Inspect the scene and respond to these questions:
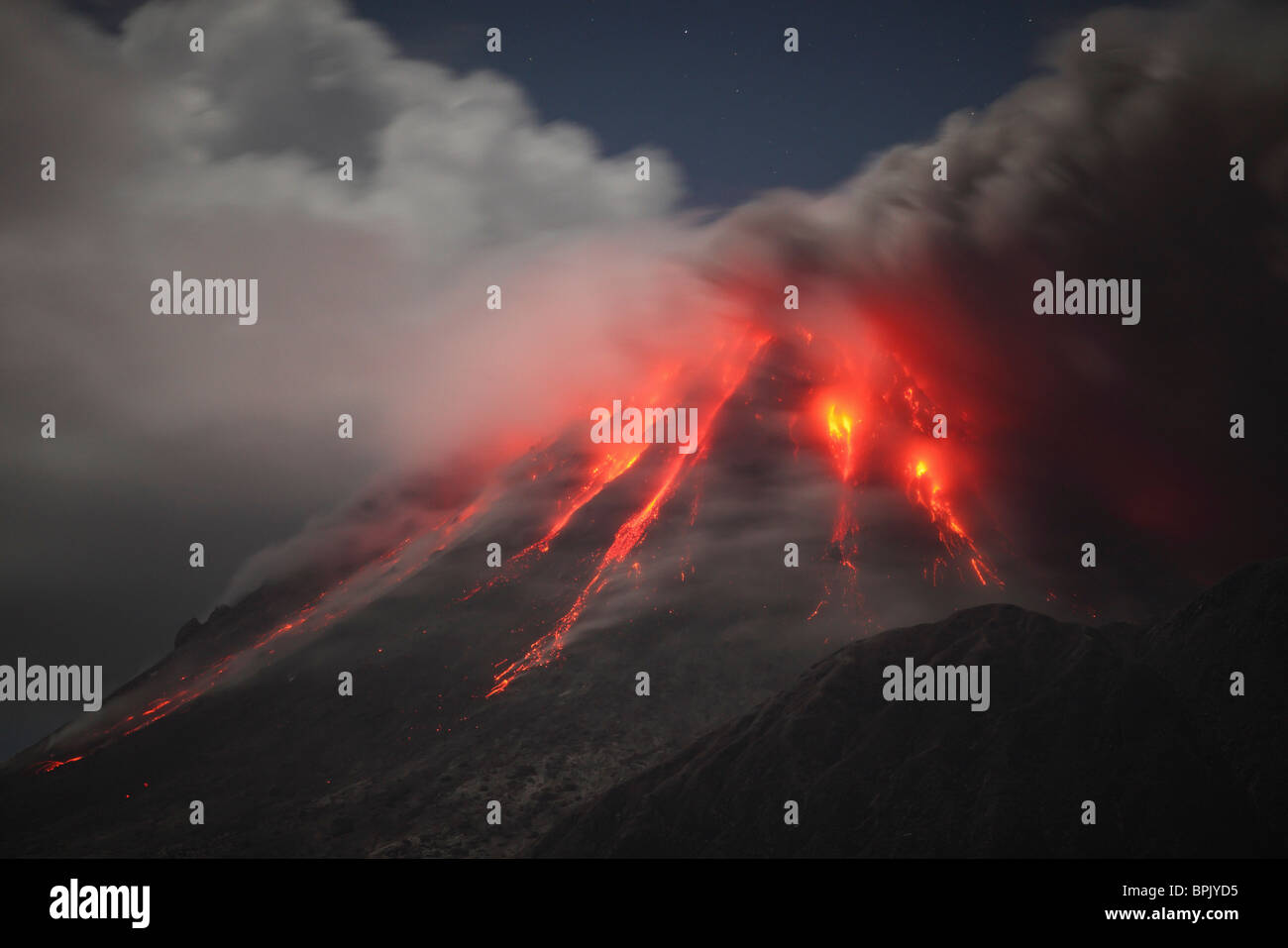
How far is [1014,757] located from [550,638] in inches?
2759

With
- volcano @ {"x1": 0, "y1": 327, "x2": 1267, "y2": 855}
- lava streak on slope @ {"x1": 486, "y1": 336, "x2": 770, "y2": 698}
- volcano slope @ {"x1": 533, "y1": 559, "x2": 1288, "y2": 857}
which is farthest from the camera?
lava streak on slope @ {"x1": 486, "y1": 336, "x2": 770, "y2": 698}

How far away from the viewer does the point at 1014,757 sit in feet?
190

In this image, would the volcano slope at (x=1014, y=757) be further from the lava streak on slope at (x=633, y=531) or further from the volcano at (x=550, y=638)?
the lava streak on slope at (x=633, y=531)

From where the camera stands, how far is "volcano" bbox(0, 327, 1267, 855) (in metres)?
88.8

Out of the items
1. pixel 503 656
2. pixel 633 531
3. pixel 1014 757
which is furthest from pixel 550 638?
pixel 1014 757

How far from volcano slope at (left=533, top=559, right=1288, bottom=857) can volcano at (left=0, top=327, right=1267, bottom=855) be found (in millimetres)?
1134

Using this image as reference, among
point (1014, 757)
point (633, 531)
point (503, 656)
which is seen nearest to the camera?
point (1014, 757)

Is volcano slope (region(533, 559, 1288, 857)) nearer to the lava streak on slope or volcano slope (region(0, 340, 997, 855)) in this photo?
volcano slope (region(0, 340, 997, 855))

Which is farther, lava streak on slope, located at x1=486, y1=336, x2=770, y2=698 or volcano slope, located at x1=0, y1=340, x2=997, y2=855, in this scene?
lava streak on slope, located at x1=486, y1=336, x2=770, y2=698

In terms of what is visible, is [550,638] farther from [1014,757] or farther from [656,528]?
[1014,757]

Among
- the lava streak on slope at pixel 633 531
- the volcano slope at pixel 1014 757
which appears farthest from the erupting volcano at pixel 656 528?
the volcano slope at pixel 1014 757

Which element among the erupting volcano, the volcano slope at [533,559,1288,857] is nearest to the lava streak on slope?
the erupting volcano
